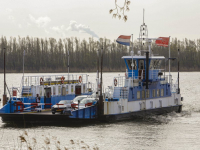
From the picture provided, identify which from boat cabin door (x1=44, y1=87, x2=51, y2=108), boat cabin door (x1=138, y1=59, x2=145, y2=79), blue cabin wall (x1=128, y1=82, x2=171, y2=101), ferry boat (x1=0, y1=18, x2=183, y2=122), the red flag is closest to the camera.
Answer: ferry boat (x1=0, y1=18, x2=183, y2=122)

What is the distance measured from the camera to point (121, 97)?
4100 cm

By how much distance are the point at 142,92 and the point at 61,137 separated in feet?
41.0

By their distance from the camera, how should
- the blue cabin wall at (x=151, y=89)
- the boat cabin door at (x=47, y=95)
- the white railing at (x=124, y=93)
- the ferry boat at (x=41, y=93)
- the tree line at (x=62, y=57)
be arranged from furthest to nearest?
the tree line at (x=62, y=57), the boat cabin door at (x=47, y=95), the blue cabin wall at (x=151, y=89), the white railing at (x=124, y=93), the ferry boat at (x=41, y=93)

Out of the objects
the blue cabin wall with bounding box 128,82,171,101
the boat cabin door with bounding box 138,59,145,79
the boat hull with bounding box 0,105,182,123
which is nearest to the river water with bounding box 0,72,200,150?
the boat hull with bounding box 0,105,182,123

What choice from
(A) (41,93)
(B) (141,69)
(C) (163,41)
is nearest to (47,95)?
(A) (41,93)

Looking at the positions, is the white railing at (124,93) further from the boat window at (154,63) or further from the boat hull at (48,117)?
the boat window at (154,63)

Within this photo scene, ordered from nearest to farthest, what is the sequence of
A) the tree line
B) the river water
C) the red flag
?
the river water < the red flag < the tree line

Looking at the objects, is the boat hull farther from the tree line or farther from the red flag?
the tree line

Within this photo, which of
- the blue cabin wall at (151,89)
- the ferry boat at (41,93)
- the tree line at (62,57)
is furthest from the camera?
the tree line at (62,57)

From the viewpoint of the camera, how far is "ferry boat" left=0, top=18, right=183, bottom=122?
3844cm

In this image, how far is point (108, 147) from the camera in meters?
29.8

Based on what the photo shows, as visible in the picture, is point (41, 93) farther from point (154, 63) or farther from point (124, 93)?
point (154, 63)

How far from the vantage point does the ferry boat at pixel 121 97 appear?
126 ft

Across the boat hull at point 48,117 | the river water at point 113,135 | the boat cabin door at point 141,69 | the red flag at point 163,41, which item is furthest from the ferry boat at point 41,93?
the red flag at point 163,41
